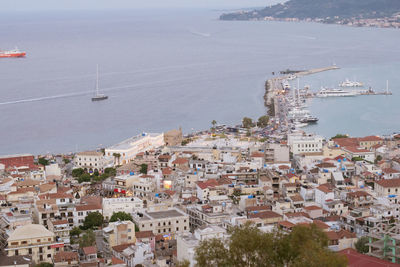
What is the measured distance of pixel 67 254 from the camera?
9.23 meters

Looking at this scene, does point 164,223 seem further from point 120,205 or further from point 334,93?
point 334,93

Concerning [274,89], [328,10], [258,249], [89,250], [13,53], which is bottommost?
[274,89]

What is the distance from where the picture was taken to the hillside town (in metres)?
9.35

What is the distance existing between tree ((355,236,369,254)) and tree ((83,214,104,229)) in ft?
13.3

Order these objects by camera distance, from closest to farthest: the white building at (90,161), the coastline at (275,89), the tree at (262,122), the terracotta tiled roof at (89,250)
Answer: the terracotta tiled roof at (89,250) → the white building at (90,161) → the tree at (262,122) → the coastline at (275,89)

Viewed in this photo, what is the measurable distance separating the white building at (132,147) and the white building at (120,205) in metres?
5.08

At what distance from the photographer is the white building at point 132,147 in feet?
56.2

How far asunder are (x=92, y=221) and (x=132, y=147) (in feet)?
21.4

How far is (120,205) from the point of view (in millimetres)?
11773

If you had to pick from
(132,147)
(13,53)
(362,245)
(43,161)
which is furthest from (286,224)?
(13,53)

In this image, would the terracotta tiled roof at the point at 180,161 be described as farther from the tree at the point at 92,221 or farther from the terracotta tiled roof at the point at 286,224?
the terracotta tiled roof at the point at 286,224

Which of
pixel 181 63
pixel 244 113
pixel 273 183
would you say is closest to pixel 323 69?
pixel 181 63

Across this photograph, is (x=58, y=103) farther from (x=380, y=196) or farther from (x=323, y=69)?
(x=380, y=196)

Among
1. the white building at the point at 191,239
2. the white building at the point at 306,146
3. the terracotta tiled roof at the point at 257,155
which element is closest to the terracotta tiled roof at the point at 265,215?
the white building at the point at 191,239
